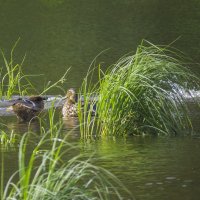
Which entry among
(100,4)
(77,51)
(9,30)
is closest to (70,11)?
(100,4)

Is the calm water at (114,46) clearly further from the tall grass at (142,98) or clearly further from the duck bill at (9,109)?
the tall grass at (142,98)

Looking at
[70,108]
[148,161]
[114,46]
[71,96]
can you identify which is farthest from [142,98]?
[114,46]

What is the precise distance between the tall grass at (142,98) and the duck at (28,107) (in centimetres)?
258

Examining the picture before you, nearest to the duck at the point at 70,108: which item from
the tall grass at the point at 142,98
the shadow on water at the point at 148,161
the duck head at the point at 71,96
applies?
the duck head at the point at 71,96

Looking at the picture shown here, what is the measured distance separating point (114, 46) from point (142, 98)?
10012mm

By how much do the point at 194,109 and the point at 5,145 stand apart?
358 cm

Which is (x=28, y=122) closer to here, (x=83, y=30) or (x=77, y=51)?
(x=77, y=51)

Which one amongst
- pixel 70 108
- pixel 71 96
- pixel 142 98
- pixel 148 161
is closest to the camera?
pixel 148 161

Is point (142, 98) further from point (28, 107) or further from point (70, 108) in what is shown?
point (28, 107)

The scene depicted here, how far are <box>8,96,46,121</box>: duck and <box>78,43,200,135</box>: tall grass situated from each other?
2.58 meters

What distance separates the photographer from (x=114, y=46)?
72.6 ft

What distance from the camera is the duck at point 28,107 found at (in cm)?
1472

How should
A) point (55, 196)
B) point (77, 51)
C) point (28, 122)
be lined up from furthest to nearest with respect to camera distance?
point (77, 51), point (28, 122), point (55, 196)

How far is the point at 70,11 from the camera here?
1152 inches
